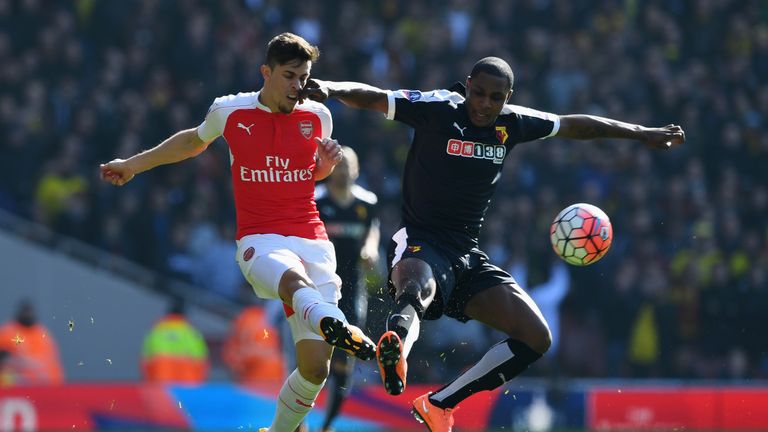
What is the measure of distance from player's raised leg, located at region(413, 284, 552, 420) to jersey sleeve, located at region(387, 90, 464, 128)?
4.01ft

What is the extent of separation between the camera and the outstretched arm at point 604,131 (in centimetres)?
890

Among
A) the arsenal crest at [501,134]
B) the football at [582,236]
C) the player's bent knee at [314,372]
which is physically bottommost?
the player's bent knee at [314,372]

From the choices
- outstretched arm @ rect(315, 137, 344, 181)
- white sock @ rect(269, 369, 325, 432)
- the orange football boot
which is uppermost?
outstretched arm @ rect(315, 137, 344, 181)

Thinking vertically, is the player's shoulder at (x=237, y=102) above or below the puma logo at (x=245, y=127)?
above

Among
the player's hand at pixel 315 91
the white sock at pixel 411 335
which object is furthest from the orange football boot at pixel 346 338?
the player's hand at pixel 315 91

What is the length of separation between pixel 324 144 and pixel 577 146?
10.9 m

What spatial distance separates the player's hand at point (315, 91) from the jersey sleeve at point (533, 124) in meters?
1.38

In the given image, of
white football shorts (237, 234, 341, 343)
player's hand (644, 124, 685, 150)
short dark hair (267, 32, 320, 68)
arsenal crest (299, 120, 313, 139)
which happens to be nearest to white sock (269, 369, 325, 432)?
white football shorts (237, 234, 341, 343)

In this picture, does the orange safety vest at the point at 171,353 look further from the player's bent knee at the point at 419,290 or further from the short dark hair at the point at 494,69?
the short dark hair at the point at 494,69

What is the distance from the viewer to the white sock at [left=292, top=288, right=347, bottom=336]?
7.57 metres

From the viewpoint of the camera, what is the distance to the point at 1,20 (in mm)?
18922

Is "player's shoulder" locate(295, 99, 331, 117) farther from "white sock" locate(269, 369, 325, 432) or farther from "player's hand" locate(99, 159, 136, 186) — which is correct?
"white sock" locate(269, 369, 325, 432)

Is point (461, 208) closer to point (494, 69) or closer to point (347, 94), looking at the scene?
point (494, 69)

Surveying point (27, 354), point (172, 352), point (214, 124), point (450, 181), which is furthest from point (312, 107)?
point (172, 352)
